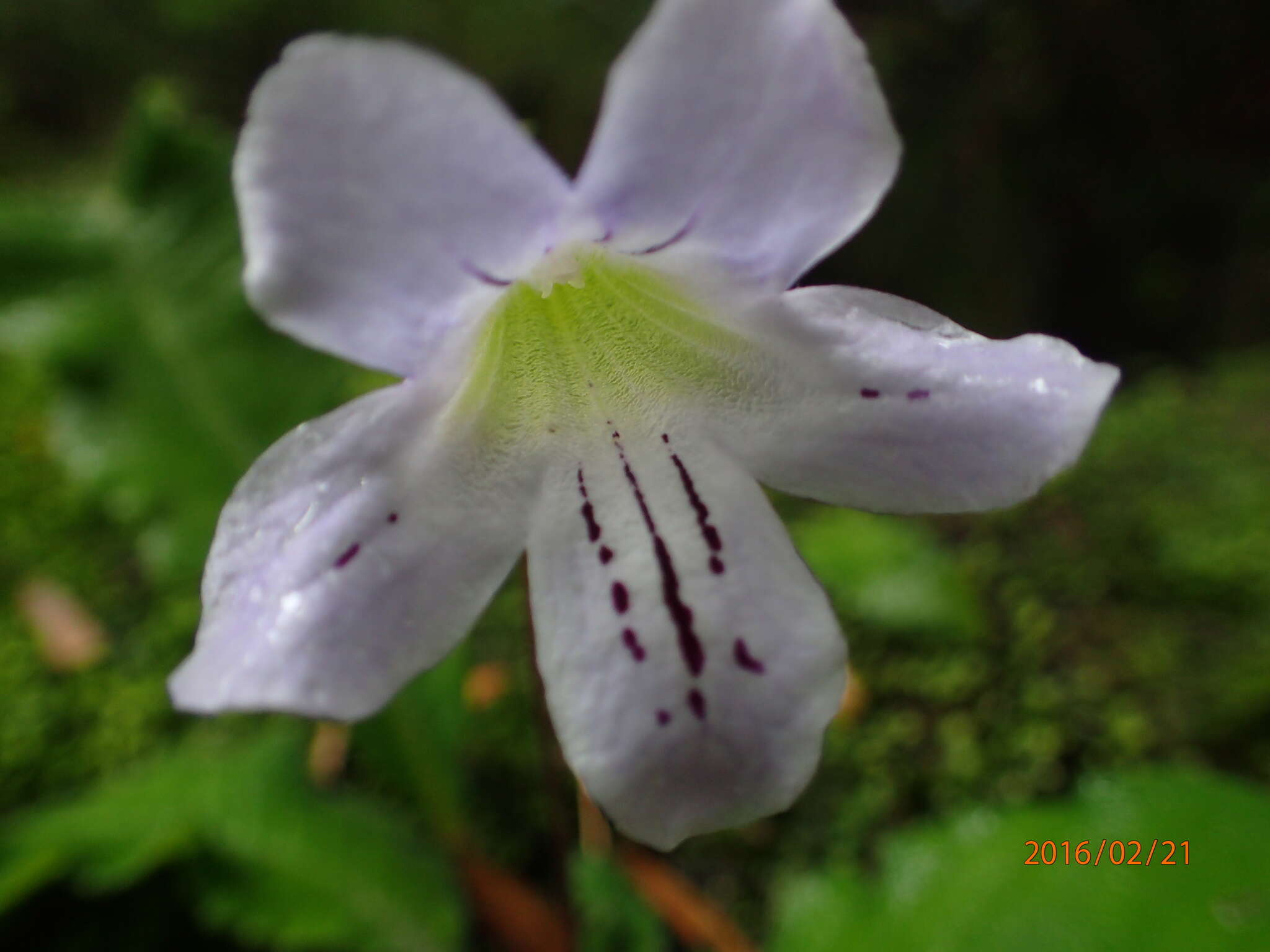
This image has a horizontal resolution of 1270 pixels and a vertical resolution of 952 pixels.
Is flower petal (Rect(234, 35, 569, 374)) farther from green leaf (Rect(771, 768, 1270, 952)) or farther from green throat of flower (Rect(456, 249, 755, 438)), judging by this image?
green leaf (Rect(771, 768, 1270, 952))

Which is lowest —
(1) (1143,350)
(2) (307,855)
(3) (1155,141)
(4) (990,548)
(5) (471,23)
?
(1) (1143,350)

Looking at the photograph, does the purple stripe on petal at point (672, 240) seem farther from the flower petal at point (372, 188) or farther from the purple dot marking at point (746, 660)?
the purple dot marking at point (746, 660)

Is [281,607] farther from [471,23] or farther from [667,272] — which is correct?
[471,23]

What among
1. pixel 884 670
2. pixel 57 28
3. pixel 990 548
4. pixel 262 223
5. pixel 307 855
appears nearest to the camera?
pixel 262 223

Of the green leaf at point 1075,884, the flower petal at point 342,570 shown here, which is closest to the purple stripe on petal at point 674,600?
the flower petal at point 342,570

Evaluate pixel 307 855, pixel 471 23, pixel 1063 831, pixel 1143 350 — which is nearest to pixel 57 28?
pixel 471 23

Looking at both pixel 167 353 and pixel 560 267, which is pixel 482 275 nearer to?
pixel 560 267

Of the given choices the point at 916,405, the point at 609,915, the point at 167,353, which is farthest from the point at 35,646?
the point at 916,405
